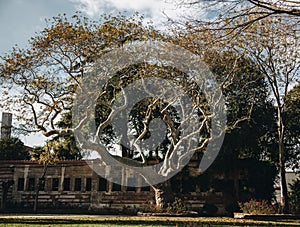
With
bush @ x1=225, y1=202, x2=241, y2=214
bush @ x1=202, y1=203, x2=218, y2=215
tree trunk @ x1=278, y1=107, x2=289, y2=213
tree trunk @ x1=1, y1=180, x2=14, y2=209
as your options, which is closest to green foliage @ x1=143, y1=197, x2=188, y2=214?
bush @ x1=202, y1=203, x2=218, y2=215

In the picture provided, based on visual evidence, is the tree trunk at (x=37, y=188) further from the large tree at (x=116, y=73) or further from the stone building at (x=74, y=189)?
the large tree at (x=116, y=73)

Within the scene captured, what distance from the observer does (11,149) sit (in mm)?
33906

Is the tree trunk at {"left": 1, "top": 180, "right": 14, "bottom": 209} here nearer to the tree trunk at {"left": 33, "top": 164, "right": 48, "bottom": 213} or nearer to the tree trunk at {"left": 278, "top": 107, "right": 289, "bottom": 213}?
the tree trunk at {"left": 33, "top": 164, "right": 48, "bottom": 213}

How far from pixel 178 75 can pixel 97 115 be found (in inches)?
244

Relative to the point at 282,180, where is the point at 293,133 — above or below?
above

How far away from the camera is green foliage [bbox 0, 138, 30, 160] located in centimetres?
3325

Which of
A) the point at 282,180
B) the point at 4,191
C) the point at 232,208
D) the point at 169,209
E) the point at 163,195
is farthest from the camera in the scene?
the point at 4,191

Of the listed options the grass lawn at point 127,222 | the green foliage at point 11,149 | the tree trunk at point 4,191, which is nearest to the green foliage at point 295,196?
the grass lawn at point 127,222

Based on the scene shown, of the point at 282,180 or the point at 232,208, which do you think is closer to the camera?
the point at 282,180

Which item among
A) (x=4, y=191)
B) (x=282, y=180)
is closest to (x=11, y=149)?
(x=4, y=191)

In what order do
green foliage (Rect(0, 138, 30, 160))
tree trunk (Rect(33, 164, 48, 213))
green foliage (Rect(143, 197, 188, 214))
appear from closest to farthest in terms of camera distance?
1. green foliage (Rect(143, 197, 188, 214))
2. tree trunk (Rect(33, 164, 48, 213))
3. green foliage (Rect(0, 138, 30, 160))

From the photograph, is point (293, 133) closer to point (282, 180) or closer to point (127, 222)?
point (282, 180)

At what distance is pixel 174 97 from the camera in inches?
851

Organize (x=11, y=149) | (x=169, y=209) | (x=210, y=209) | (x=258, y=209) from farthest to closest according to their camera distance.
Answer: (x=11, y=149) < (x=210, y=209) < (x=169, y=209) < (x=258, y=209)
